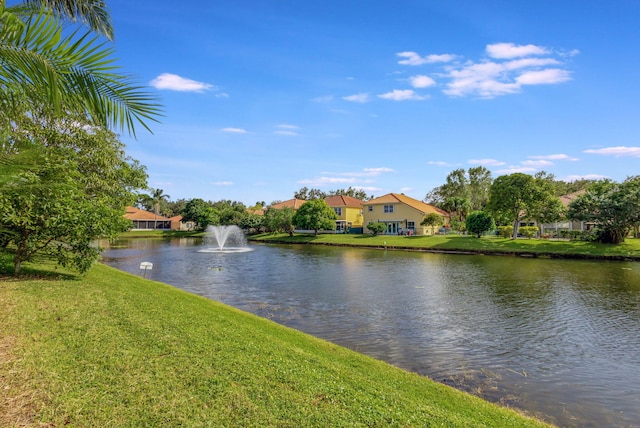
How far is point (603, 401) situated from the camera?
26.8 feet

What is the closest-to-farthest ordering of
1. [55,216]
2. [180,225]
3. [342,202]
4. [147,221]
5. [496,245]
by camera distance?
[55,216]
[496,245]
[342,202]
[147,221]
[180,225]

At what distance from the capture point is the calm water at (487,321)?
8.69 metres

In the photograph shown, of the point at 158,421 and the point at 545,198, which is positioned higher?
the point at 545,198

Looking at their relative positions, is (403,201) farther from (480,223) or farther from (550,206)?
(550,206)

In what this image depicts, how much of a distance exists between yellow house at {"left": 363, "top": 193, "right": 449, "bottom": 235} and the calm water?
33.2 metres

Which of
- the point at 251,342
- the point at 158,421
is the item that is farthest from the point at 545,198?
the point at 158,421

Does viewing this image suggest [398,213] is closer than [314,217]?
→ No

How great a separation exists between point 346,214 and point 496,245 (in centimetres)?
3425

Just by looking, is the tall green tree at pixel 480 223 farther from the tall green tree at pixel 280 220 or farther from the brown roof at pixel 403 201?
the tall green tree at pixel 280 220

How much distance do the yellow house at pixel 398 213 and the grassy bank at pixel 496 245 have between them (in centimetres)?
690

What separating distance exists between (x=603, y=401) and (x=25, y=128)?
63.5ft

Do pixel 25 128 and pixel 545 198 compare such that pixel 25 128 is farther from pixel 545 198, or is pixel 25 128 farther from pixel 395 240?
pixel 545 198

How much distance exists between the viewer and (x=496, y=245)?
43.0 m

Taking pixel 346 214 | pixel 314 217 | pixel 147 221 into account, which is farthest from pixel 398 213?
pixel 147 221
